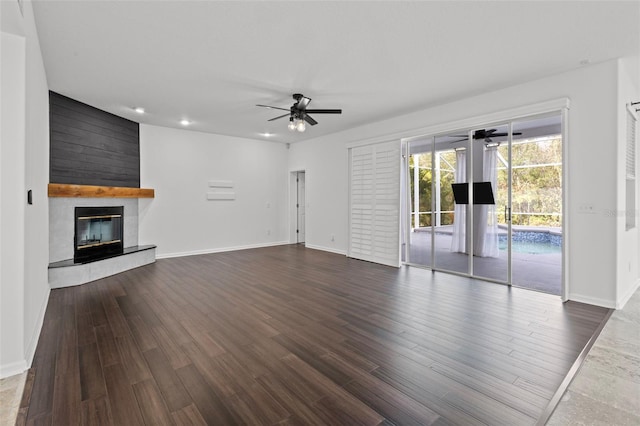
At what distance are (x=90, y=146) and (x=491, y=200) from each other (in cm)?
660

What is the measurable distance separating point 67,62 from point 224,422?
4209mm

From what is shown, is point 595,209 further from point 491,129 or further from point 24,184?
point 24,184

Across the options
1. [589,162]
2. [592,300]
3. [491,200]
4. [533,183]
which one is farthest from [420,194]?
[592,300]

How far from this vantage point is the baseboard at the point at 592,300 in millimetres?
3387

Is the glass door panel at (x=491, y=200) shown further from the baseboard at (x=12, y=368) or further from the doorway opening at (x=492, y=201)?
the baseboard at (x=12, y=368)

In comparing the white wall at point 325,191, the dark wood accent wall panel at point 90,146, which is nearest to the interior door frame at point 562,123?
the white wall at point 325,191

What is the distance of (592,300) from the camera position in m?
3.52

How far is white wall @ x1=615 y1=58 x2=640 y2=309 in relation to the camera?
3369mm

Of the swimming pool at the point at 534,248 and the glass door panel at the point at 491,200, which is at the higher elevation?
the glass door panel at the point at 491,200

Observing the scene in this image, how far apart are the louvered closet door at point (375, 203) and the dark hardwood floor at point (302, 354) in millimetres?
1561

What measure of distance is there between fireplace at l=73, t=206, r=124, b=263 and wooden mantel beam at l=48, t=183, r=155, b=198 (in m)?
0.28

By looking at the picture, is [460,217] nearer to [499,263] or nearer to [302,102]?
[499,263]

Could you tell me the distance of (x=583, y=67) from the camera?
3.53 metres

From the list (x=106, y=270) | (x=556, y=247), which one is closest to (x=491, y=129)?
(x=556, y=247)
